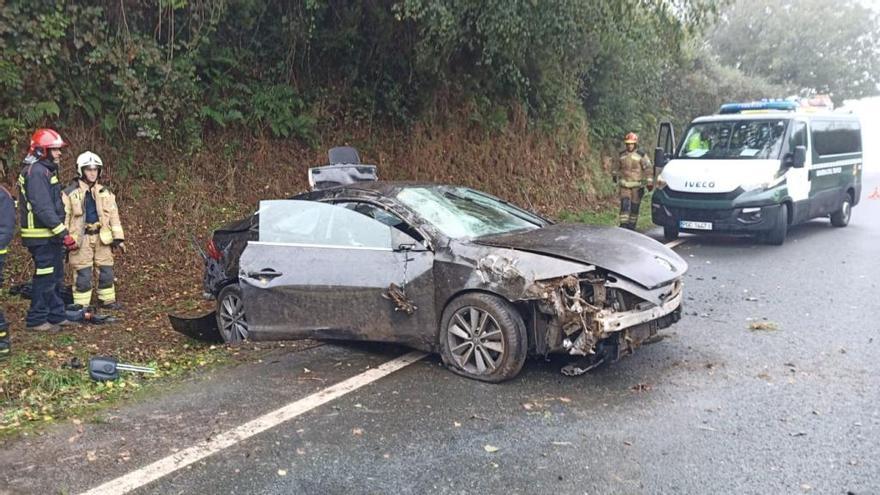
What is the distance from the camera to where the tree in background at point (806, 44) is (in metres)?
30.9

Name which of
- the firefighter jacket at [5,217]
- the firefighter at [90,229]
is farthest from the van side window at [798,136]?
the firefighter jacket at [5,217]

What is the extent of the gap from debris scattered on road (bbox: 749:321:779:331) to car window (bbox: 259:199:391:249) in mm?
3310

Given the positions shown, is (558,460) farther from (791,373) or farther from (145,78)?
(145,78)

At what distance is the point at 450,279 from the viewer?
205 inches

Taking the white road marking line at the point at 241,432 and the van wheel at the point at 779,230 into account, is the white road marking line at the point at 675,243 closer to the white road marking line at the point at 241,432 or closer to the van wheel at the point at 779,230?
the van wheel at the point at 779,230

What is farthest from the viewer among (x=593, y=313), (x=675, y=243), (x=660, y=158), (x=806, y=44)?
(x=806, y=44)

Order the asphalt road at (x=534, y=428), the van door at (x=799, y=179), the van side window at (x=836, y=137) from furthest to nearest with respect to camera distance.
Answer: the van side window at (x=836, y=137) → the van door at (x=799, y=179) → the asphalt road at (x=534, y=428)

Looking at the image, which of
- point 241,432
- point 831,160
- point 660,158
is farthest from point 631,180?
point 241,432

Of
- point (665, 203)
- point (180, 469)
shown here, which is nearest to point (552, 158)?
point (665, 203)

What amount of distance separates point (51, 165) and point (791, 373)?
642 cm

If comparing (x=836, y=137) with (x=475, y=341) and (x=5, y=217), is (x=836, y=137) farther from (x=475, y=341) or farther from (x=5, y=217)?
(x=5, y=217)

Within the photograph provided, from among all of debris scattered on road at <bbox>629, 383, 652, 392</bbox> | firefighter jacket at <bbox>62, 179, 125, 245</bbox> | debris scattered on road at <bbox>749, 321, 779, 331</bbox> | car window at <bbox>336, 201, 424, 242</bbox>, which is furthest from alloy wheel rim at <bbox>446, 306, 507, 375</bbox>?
firefighter jacket at <bbox>62, 179, 125, 245</bbox>

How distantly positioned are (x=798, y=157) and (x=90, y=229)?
9.46 meters

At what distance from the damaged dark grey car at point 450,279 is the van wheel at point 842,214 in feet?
28.7
